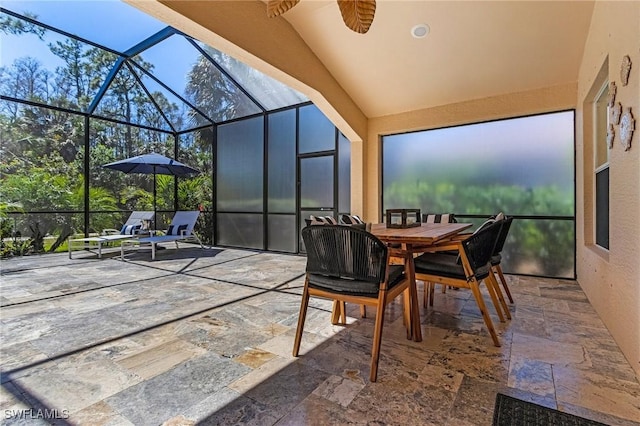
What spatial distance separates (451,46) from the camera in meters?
A: 3.61

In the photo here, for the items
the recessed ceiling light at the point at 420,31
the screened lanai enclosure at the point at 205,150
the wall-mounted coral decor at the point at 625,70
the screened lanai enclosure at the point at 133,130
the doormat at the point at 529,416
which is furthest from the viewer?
the screened lanai enclosure at the point at 133,130

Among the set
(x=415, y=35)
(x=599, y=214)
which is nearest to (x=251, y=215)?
(x=415, y=35)

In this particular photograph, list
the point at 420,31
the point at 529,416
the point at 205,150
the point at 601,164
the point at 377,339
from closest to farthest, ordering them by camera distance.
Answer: the point at 529,416 < the point at 377,339 < the point at 601,164 < the point at 420,31 < the point at 205,150

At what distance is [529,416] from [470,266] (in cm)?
98

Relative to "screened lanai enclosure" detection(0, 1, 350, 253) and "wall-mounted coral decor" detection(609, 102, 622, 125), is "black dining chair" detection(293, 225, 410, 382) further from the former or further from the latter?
"screened lanai enclosure" detection(0, 1, 350, 253)

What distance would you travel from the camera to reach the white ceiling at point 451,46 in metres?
3.12

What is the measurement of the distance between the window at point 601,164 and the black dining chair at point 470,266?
4.54 feet

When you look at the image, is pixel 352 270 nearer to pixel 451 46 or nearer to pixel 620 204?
pixel 620 204

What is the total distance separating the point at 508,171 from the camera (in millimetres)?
4180

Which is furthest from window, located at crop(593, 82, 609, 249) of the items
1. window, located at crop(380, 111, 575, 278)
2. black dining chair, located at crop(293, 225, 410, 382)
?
black dining chair, located at crop(293, 225, 410, 382)

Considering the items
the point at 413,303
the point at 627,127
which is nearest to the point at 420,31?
the point at 627,127

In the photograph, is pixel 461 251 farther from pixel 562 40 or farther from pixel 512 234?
pixel 562 40

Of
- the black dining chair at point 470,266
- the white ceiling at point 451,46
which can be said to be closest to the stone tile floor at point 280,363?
the black dining chair at point 470,266

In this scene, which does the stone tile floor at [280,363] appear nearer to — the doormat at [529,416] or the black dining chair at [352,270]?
the doormat at [529,416]
